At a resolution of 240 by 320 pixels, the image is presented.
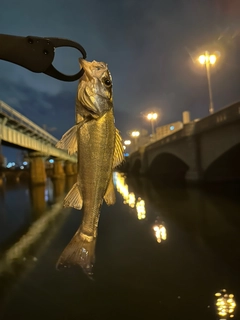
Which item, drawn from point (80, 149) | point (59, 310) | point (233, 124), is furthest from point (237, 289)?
point (233, 124)

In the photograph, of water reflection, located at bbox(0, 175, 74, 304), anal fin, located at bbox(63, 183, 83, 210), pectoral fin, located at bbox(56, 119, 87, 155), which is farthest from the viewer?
water reflection, located at bbox(0, 175, 74, 304)

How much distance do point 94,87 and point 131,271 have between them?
524 centimetres

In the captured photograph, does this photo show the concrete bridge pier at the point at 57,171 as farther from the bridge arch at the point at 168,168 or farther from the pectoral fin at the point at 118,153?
the pectoral fin at the point at 118,153

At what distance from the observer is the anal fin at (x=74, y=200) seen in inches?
96.9

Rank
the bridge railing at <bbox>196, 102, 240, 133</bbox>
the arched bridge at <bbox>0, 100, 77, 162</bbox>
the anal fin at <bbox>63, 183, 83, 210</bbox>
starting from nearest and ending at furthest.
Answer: the anal fin at <bbox>63, 183, 83, 210</bbox> → the bridge railing at <bbox>196, 102, 240, 133</bbox> → the arched bridge at <bbox>0, 100, 77, 162</bbox>

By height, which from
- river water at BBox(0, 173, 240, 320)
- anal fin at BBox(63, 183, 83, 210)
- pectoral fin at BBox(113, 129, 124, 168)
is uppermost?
pectoral fin at BBox(113, 129, 124, 168)

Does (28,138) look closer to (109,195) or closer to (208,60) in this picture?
(208,60)

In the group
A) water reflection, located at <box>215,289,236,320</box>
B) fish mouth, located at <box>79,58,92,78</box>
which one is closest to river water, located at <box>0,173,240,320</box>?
water reflection, located at <box>215,289,236,320</box>

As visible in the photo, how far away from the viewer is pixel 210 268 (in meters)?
6.34

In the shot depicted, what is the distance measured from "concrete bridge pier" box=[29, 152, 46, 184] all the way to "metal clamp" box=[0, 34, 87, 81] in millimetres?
31109

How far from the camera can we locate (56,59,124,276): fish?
2.20 meters

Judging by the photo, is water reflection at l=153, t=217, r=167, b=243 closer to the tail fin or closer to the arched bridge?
the tail fin

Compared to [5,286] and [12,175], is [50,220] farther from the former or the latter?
[12,175]

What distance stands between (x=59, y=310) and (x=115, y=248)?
3.45 meters
